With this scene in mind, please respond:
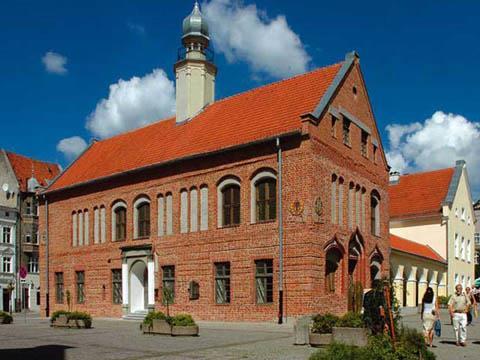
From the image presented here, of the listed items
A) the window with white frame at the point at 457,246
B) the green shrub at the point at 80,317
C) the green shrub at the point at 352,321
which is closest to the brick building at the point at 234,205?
the green shrub at the point at 80,317

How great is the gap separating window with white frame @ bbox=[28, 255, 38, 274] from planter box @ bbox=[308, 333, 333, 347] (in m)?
47.6

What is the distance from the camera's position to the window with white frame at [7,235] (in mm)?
57438

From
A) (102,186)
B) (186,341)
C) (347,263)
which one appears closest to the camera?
(186,341)

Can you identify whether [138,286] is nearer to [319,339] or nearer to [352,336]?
[319,339]

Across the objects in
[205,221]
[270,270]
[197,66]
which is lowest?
[270,270]

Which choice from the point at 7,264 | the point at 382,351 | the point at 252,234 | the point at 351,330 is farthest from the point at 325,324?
the point at 7,264

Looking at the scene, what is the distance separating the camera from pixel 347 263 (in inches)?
1086

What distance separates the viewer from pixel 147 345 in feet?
58.7

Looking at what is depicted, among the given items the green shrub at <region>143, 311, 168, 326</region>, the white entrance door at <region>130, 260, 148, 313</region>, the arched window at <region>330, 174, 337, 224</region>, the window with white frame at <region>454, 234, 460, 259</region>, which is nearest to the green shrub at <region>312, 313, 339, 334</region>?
the green shrub at <region>143, 311, 168, 326</region>

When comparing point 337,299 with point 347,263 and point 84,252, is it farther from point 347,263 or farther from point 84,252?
point 84,252

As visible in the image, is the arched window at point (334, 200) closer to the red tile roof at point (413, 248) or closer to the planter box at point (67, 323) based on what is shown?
the red tile roof at point (413, 248)

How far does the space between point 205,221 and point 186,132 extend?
597 centimetres

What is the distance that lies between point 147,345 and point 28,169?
1946 inches

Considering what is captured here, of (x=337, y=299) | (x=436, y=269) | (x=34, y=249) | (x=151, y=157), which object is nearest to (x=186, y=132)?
(x=151, y=157)
